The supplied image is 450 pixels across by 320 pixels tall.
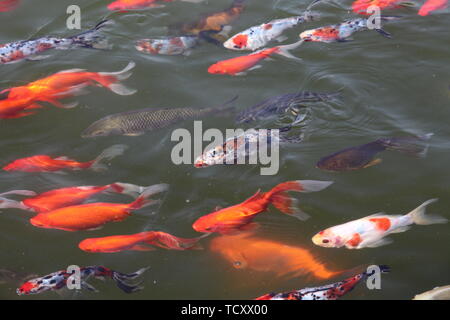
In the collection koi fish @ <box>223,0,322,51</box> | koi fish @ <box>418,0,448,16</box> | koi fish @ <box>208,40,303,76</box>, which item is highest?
koi fish @ <box>418,0,448,16</box>

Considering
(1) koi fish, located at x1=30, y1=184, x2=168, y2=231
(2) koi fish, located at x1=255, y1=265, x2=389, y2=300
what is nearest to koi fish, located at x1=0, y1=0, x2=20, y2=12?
(1) koi fish, located at x1=30, y1=184, x2=168, y2=231

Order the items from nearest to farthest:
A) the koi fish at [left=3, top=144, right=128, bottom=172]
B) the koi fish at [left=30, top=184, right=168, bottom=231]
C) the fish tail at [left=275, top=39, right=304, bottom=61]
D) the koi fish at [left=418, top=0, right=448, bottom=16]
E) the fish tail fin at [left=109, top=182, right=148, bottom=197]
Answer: the koi fish at [left=30, top=184, right=168, bottom=231] → the fish tail fin at [left=109, top=182, right=148, bottom=197] → the koi fish at [left=3, top=144, right=128, bottom=172] → the fish tail at [left=275, top=39, right=304, bottom=61] → the koi fish at [left=418, top=0, right=448, bottom=16]

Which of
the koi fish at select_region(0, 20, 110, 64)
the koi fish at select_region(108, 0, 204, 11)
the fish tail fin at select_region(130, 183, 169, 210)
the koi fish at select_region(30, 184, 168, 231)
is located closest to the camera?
the koi fish at select_region(30, 184, 168, 231)

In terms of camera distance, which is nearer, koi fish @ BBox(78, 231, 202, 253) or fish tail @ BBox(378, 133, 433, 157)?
koi fish @ BBox(78, 231, 202, 253)

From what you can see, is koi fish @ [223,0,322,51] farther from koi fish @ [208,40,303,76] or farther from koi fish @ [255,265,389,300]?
koi fish @ [255,265,389,300]

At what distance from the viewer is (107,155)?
18.9 ft

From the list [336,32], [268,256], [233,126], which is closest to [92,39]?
[233,126]

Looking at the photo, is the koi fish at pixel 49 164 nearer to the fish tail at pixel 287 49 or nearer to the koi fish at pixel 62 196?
the koi fish at pixel 62 196

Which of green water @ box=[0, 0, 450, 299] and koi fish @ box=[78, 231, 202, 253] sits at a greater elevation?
green water @ box=[0, 0, 450, 299]

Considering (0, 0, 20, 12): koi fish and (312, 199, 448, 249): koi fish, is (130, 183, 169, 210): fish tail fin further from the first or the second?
(0, 0, 20, 12): koi fish

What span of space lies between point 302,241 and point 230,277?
2.26ft

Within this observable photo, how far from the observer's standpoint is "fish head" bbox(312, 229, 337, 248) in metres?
4.67

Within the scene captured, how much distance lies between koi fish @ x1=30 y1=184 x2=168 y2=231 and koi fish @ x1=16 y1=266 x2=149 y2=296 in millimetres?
379

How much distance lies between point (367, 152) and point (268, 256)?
4.59 feet
